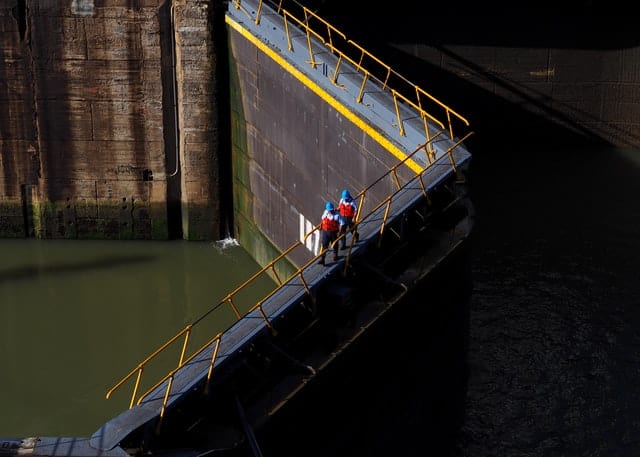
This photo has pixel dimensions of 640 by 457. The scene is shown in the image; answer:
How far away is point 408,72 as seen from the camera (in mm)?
30422

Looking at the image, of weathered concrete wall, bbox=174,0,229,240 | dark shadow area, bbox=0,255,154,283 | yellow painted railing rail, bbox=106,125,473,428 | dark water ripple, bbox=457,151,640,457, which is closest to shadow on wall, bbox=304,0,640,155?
dark water ripple, bbox=457,151,640,457

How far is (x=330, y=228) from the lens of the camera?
15977mm

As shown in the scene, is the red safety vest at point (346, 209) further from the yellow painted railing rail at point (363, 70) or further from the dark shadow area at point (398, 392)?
the yellow painted railing rail at point (363, 70)

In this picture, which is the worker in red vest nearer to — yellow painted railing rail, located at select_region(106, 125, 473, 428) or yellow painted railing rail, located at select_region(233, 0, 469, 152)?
yellow painted railing rail, located at select_region(106, 125, 473, 428)

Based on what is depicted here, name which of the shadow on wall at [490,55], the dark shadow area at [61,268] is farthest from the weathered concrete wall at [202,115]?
the shadow on wall at [490,55]

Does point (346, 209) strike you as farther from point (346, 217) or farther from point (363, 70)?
point (363, 70)

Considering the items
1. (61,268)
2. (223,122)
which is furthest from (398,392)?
(61,268)

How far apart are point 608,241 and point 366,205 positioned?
811 centimetres

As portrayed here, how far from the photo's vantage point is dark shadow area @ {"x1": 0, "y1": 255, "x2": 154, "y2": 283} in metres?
24.7

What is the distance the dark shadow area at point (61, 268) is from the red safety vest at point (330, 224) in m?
10.7

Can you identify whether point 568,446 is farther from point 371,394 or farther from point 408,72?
point 408,72

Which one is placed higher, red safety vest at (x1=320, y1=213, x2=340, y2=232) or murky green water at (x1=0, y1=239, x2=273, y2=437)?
red safety vest at (x1=320, y1=213, x2=340, y2=232)

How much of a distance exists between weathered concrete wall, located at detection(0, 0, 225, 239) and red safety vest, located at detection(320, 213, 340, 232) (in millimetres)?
9768

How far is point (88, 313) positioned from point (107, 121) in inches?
211
